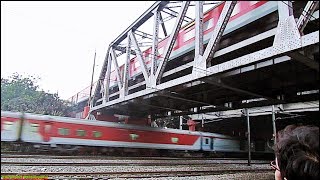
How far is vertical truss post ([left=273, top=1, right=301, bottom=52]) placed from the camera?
95 cm

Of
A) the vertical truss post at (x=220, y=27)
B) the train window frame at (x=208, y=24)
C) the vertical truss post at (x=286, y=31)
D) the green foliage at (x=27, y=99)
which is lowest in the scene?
the green foliage at (x=27, y=99)

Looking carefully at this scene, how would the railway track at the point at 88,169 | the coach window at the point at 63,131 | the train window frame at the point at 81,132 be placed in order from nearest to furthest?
the railway track at the point at 88,169 → the coach window at the point at 63,131 → the train window frame at the point at 81,132

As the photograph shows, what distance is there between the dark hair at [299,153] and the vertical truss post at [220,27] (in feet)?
1.75

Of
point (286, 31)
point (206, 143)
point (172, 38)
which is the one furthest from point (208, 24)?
point (206, 143)

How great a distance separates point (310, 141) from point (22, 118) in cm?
85

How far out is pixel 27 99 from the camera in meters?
1.00

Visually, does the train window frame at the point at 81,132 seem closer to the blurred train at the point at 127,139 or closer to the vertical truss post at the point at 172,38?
the blurred train at the point at 127,139

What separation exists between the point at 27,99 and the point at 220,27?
910 millimetres

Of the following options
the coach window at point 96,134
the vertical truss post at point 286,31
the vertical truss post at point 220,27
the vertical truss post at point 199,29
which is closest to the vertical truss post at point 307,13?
the vertical truss post at point 286,31

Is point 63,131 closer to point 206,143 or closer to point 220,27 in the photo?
point 220,27

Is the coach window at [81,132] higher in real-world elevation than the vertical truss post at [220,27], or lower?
lower

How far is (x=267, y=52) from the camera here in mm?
1259

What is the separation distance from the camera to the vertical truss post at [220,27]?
1.07 meters

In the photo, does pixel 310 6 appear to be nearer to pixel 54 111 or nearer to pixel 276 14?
pixel 276 14
